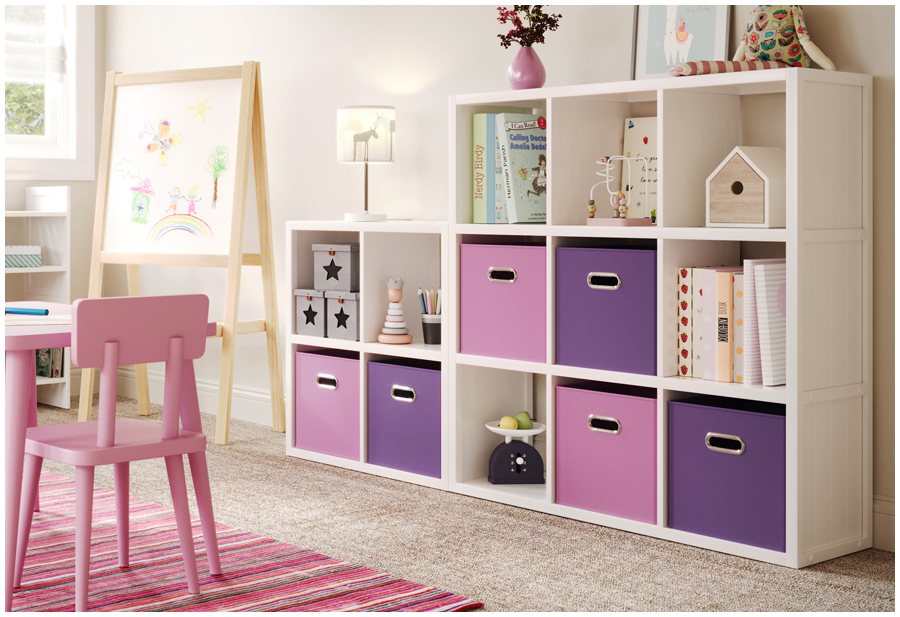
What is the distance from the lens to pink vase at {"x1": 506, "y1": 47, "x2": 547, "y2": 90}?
300cm

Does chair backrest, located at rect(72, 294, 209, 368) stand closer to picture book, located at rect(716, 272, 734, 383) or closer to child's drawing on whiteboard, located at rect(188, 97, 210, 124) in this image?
picture book, located at rect(716, 272, 734, 383)

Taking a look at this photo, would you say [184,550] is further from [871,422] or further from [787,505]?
[871,422]

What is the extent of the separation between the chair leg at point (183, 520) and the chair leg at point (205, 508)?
5 centimetres

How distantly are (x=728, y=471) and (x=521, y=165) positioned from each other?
1.09 metres

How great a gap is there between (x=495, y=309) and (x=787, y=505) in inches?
40.8

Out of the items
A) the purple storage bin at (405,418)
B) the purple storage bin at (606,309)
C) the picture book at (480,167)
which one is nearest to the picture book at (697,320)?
the purple storage bin at (606,309)

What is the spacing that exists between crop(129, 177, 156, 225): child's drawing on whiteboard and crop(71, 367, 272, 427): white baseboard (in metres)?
0.83

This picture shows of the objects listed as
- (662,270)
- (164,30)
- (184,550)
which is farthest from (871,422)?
(164,30)

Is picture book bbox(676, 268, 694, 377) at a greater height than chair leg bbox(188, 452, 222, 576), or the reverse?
picture book bbox(676, 268, 694, 377)

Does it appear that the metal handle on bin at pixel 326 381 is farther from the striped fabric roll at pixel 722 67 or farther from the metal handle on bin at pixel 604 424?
the striped fabric roll at pixel 722 67

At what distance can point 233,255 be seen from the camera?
12.8ft

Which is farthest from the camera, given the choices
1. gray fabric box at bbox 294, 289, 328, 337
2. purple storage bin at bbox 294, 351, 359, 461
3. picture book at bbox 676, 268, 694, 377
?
gray fabric box at bbox 294, 289, 328, 337

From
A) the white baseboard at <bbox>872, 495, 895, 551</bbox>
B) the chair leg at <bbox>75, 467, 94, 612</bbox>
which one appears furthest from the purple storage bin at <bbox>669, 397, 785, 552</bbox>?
the chair leg at <bbox>75, 467, 94, 612</bbox>

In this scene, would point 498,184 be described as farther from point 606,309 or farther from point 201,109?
point 201,109
